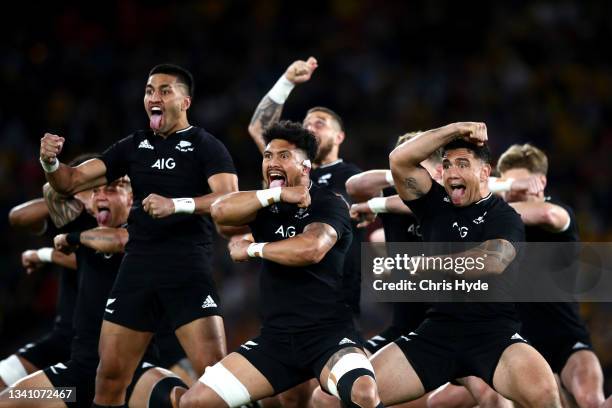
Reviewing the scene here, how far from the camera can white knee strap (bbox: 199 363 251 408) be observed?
5.82m

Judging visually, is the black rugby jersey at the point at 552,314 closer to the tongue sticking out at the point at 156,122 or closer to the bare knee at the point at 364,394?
the bare knee at the point at 364,394

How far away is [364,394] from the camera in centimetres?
557

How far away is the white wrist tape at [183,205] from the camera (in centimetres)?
641

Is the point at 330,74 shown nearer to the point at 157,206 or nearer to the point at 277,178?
the point at 277,178

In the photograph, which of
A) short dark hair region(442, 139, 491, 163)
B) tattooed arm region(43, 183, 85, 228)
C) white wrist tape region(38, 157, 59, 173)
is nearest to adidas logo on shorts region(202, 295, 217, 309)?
white wrist tape region(38, 157, 59, 173)

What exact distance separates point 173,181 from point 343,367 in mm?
1934

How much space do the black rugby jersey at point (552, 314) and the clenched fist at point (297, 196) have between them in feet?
7.28

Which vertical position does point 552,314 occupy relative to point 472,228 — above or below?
below

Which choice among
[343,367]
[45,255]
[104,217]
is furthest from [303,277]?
[45,255]

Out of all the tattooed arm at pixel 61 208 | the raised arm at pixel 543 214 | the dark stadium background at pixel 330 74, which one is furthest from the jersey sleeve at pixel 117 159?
the dark stadium background at pixel 330 74

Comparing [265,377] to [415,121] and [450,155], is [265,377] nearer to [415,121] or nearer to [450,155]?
[450,155]

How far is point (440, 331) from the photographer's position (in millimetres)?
6215

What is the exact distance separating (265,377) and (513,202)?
2681 mm

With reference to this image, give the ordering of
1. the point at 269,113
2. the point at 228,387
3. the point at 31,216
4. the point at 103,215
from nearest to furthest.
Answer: the point at 228,387, the point at 103,215, the point at 31,216, the point at 269,113
